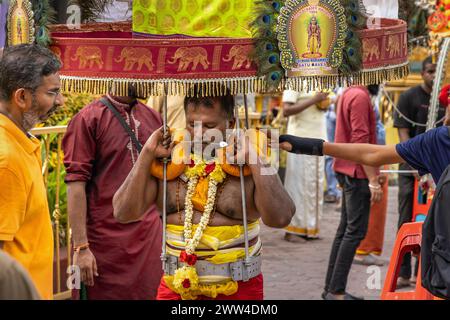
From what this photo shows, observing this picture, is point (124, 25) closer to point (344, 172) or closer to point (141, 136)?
point (141, 136)

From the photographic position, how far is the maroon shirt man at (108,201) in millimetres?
5605

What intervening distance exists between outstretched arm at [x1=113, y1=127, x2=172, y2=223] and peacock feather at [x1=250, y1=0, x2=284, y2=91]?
67 centimetres

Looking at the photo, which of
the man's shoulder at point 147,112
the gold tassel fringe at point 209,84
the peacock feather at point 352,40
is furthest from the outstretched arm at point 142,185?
the man's shoulder at point 147,112

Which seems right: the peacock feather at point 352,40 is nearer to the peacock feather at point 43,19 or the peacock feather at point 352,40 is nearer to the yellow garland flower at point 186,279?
the yellow garland flower at point 186,279

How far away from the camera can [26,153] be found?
12.9 ft

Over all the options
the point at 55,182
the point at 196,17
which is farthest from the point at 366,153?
the point at 55,182

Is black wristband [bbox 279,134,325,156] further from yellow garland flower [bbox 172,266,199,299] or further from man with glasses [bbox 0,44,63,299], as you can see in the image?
man with glasses [bbox 0,44,63,299]

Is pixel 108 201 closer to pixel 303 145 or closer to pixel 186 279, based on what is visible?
pixel 186 279

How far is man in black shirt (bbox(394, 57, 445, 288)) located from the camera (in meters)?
8.09

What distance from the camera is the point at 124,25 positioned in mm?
5070

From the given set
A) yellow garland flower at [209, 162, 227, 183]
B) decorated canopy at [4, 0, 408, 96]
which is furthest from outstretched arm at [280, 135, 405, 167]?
decorated canopy at [4, 0, 408, 96]

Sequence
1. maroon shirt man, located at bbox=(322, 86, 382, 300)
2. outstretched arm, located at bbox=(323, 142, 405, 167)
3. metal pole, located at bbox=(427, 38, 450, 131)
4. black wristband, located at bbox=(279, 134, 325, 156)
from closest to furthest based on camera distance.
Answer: black wristband, located at bbox=(279, 134, 325, 156) < outstretched arm, located at bbox=(323, 142, 405, 167) < metal pole, located at bbox=(427, 38, 450, 131) < maroon shirt man, located at bbox=(322, 86, 382, 300)

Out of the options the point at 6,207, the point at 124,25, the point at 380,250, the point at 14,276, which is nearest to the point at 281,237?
the point at 380,250

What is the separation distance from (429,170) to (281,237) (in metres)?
6.18
